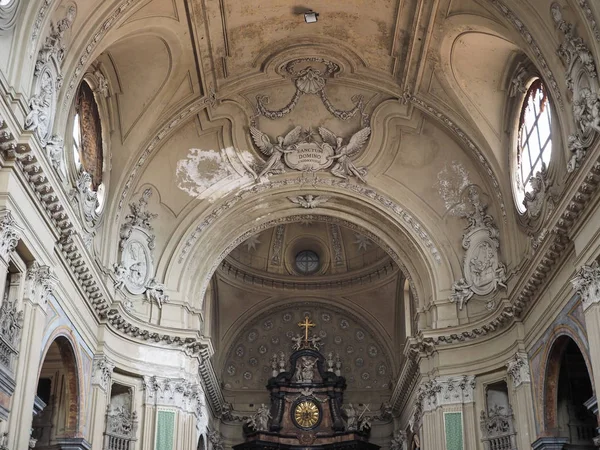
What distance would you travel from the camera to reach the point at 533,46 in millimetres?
17078

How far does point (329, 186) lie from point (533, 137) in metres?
6.43

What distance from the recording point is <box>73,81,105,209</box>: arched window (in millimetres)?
18906

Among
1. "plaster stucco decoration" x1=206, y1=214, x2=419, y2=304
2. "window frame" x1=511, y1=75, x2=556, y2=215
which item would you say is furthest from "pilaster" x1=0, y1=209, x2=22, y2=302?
"window frame" x1=511, y1=75, x2=556, y2=215

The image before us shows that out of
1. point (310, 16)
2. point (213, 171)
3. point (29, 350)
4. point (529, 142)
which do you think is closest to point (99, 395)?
point (29, 350)

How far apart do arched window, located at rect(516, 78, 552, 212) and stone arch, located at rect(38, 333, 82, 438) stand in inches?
430

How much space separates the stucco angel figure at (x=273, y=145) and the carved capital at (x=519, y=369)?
27.6ft

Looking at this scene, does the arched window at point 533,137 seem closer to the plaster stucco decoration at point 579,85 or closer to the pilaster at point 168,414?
the plaster stucco decoration at point 579,85

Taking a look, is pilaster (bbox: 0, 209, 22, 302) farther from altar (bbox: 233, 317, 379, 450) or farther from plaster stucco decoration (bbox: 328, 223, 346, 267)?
plaster stucco decoration (bbox: 328, 223, 346, 267)

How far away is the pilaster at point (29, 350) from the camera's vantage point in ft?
45.5

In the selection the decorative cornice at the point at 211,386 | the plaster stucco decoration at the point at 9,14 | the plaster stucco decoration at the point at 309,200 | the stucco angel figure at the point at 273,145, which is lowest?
the decorative cornice at the point at 211,386

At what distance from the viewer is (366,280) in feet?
104

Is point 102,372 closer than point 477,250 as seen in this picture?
Yes

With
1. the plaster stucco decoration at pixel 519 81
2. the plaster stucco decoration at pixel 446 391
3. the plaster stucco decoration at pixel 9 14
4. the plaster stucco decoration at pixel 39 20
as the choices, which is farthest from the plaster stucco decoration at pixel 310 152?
the plaster stucco decoration at pixel 9 14

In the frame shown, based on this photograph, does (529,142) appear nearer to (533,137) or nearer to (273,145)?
(533,137)
